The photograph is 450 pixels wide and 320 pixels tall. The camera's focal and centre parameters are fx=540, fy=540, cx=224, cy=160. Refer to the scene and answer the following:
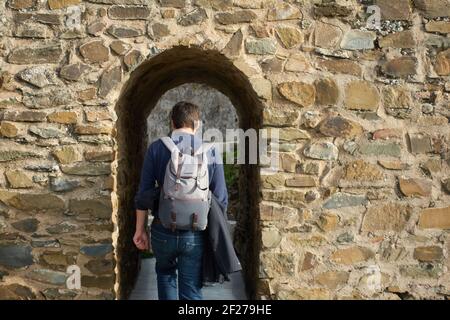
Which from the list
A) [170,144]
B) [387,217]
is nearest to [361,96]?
[387,217]

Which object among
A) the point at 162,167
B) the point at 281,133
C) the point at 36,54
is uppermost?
the point at 36,54

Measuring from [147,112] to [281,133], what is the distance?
7.77ft

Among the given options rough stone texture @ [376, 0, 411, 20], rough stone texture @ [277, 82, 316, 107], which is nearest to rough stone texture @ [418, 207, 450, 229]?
rough stone texture @ [277, 82, 316, 107]

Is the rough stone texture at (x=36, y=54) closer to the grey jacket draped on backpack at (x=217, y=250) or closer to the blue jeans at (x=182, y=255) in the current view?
the blue jeans at (x=182, y=255)

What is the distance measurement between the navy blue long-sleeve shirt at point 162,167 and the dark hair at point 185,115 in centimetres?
6

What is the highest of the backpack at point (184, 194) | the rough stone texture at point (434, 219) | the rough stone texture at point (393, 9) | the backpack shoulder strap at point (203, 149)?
the rough stone texture at point (393, 9)

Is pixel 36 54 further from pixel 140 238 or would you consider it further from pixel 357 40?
pixel 357 40

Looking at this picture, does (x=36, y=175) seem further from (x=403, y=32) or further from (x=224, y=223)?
(x=403, y=32)

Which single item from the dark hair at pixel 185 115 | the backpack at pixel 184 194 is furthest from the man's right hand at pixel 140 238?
the dark hair at pixel 185 115

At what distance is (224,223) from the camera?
3340 mm

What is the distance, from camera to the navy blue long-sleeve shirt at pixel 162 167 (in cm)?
331

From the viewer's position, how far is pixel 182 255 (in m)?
3.30

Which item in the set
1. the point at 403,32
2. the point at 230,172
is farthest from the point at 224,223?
the point at 230,172

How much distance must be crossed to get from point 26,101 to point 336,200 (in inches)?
90.2
